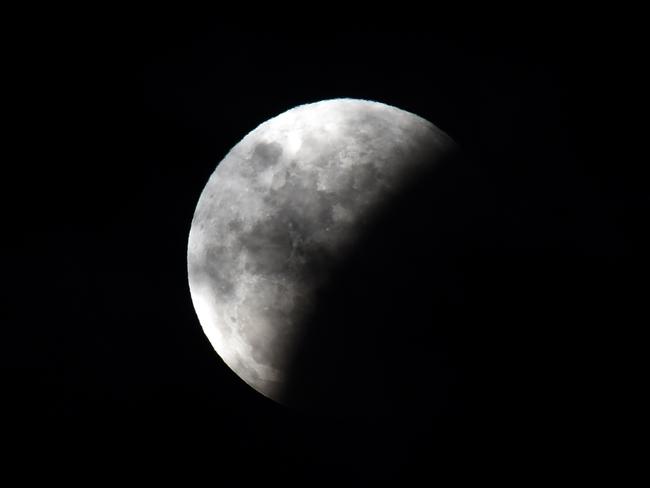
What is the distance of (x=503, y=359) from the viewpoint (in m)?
A: 3.93

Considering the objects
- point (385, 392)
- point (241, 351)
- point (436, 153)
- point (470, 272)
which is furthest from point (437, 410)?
point (436, 153)

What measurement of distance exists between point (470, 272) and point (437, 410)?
1.13 meters

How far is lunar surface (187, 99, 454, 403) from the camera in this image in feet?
12.0

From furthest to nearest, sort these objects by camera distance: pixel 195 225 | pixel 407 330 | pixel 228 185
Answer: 1. pixel 195 225
2. pixel 228 185
3. pixel 407 330

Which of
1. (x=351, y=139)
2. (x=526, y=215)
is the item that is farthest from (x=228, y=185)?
(x=526, y=215)

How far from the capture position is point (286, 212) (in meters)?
3.72

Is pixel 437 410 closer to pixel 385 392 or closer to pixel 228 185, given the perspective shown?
pixel 385 392

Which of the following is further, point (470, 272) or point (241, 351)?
point (241, 351)

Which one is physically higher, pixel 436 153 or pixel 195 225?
pixel 436 153

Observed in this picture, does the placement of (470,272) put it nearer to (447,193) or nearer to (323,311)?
(447,193)

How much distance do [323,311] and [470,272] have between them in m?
1.04

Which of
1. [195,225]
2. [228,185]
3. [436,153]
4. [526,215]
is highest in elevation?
[436,153]

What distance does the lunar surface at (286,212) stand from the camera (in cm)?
365

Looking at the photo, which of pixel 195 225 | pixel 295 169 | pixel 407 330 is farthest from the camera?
pixel 195 225
